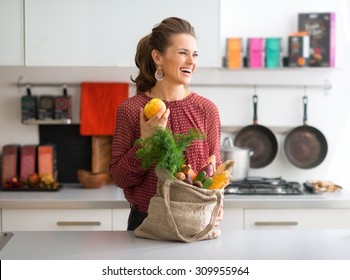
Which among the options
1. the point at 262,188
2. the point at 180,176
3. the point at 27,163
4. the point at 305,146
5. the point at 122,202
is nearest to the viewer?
the point at 180,176

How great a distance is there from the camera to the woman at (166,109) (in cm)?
216

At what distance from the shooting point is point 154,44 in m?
2.25

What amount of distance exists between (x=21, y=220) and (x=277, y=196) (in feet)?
4.38

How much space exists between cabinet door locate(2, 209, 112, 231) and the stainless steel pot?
757mm

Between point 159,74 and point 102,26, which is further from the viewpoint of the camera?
point 102,26

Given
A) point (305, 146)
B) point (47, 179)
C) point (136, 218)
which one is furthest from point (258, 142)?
point (136, 218)

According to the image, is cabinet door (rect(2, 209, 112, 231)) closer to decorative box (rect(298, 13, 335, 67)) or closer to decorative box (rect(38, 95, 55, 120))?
decorative box (rect(38, 95, 55, 120))

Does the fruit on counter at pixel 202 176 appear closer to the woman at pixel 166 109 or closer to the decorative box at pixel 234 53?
the woman at pixel 166 109

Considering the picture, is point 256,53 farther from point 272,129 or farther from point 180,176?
point 180,176

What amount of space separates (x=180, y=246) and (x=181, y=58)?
2.03 ft

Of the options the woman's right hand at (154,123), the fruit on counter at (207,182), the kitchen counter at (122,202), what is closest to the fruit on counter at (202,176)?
the fruit on counter at (207,182)

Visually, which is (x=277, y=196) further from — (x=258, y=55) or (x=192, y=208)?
(x=192, y=208)

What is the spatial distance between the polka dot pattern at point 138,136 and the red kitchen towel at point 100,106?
154 centimetres
